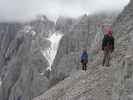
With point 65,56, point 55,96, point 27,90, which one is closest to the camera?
point 55,96

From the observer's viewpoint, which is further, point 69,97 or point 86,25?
point 86,25

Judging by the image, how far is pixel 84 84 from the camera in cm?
2675

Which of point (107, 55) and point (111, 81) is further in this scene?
point (107, 55)

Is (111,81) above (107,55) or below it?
below

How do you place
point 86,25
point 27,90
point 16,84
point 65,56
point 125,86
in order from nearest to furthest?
1. point 125,86
2. point 65,56
3. point 86,25
4. point 27,90
5. point 16,84

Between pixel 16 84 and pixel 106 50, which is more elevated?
pixel 106 50

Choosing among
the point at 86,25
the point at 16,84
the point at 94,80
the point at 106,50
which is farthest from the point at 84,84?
the point at 16,84

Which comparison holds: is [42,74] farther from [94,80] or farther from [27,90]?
[94,80]

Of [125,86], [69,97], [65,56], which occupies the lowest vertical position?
[65,56]

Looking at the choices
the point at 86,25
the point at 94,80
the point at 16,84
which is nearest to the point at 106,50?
the point at 94,80

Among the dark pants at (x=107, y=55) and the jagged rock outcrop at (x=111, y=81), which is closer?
the jagged rock outcrop at (x=111, y=81)

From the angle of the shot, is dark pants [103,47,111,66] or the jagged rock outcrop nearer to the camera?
the jagged rock outcrop

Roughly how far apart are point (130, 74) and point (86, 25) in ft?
508

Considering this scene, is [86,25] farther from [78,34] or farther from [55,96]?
[55,96]
